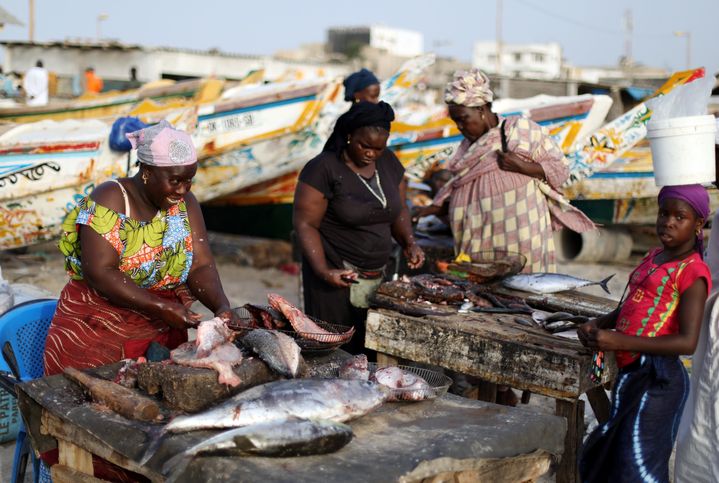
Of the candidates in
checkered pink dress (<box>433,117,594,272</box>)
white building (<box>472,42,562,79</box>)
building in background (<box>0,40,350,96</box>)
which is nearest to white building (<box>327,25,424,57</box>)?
white building (<box>472,42,562,79</box>)

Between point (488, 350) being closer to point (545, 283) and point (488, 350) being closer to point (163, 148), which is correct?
point (545, 283)

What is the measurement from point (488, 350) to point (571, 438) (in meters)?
0.55

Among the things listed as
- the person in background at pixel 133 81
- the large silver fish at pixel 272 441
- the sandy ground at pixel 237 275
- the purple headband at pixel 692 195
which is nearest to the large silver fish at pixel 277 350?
the large silver fish at pixel 272 441

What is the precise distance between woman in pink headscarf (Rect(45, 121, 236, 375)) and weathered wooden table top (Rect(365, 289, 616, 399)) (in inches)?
35.5

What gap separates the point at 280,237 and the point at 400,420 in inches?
346

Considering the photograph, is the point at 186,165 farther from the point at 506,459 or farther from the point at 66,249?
the point at 506,459

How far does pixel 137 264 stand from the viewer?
3090 mm

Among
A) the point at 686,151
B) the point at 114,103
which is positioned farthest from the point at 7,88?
the point at 686,151

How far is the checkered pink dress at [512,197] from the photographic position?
4.70 meters

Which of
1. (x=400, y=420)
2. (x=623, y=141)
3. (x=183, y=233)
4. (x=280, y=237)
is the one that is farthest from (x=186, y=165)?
(x=280, y=237)

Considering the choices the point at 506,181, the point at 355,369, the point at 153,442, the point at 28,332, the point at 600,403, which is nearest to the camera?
the point at 153,442

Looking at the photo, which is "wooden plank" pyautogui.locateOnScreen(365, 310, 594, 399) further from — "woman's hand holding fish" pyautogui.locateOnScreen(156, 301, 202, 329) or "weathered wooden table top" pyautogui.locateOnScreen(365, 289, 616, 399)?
"woman's hand holding fish" pyautogui.locateOnScreen(156, 301, 202, 329)

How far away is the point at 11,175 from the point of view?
764cm

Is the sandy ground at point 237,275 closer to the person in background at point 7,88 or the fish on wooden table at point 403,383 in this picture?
the fish on wooden table at point 403,383
